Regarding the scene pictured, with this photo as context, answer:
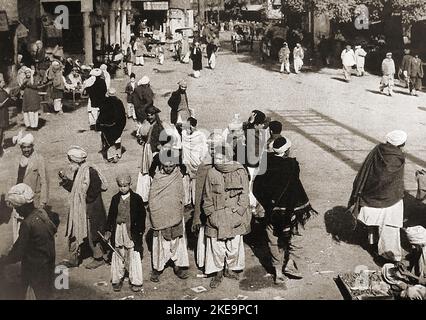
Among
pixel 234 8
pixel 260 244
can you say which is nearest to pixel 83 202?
pixel 260 244

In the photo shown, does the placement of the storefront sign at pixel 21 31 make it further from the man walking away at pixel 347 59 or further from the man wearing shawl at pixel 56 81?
the man walking away at pixel 347 59

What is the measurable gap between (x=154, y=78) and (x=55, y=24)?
4.53m

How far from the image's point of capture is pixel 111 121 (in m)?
11.4

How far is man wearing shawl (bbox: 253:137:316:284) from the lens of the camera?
21.8 ft

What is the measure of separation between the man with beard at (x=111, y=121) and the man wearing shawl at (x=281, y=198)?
5.28 metres

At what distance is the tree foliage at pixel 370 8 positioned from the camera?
73.4 feet

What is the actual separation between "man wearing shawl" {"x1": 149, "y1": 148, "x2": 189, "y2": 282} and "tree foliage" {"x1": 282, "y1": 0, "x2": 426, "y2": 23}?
60.3 ft

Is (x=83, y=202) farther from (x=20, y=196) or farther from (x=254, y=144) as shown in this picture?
(x=254, y=144)

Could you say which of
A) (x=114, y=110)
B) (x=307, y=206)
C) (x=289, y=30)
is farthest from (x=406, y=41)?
(x=307, y=206)

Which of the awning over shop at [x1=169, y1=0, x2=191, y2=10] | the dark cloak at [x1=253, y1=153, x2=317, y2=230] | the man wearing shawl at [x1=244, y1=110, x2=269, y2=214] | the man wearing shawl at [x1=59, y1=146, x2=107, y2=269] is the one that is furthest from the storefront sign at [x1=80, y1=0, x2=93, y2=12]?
the awning over shop at [x1=169, y1=0, x2=191, y2=10]

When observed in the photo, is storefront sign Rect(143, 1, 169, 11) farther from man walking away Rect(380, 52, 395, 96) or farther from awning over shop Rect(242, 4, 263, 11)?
awning over shop Rect(242, 4, 263, 11)

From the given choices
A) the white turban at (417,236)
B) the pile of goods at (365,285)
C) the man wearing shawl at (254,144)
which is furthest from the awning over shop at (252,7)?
the white turban at (417,236)

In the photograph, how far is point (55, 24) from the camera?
896 inches

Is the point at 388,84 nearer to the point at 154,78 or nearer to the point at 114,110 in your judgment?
the point at 154,78
